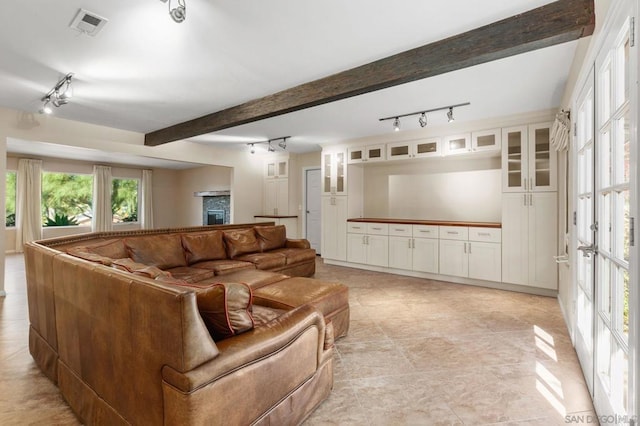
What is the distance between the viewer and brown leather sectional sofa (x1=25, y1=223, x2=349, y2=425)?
117 centimetres

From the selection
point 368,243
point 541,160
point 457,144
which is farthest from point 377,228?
point 541,160

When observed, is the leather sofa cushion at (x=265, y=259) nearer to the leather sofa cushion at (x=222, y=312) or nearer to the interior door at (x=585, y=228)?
the leather sofa cushion at (x=222, y=312)

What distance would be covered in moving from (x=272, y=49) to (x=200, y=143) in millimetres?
4171

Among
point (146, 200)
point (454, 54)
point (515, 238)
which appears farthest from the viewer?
point (146, 200)

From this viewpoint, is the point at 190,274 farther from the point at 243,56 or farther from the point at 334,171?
the point at 334,171

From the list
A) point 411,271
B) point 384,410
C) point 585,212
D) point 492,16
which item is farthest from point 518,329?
point 492,16

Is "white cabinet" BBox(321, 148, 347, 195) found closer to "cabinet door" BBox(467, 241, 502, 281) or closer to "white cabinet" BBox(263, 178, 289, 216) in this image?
"white cabinet" BBox(263, 178, 289, 216)

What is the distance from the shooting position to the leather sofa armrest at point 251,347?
115cm

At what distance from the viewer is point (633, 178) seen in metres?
1.18

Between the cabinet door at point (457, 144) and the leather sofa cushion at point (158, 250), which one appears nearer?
the leather sofa cushion at point (158, 250)

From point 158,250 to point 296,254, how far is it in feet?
6.23

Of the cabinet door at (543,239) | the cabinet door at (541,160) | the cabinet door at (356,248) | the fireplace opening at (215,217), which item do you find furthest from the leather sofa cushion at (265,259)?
the fireplace opening at (215,217)

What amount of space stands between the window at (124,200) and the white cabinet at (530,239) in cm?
929

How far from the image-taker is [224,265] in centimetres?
384
